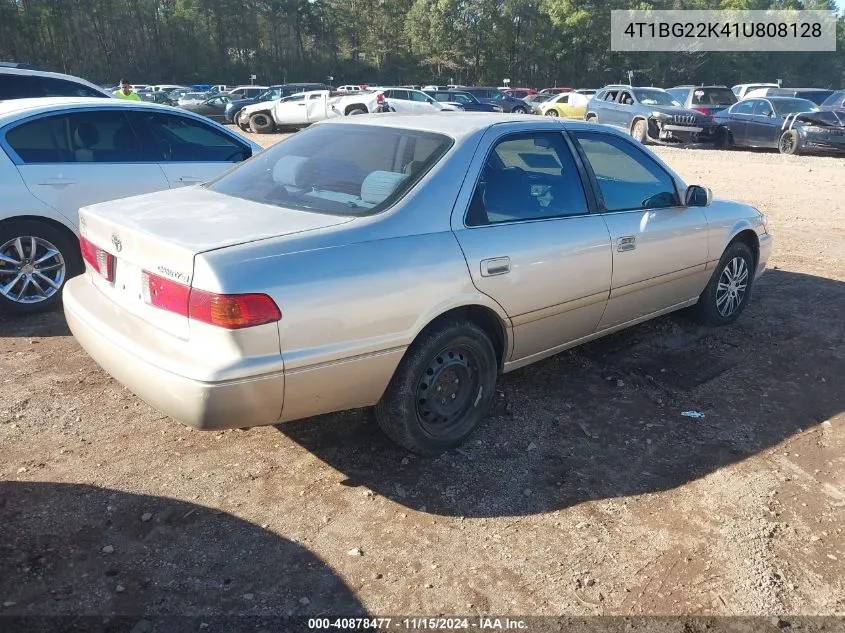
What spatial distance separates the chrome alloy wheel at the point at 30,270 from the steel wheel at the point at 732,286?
4.98 metres

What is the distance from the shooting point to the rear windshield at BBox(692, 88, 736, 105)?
19688 millimetres

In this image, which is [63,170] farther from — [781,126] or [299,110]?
[299,110]

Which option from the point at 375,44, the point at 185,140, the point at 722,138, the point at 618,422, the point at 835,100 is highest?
the point at 375,44

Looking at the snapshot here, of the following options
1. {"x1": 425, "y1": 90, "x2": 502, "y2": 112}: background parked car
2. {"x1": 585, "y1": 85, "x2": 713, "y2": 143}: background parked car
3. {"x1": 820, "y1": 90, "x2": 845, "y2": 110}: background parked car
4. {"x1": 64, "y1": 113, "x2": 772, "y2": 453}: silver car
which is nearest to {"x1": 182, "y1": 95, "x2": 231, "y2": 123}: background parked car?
{"x1": 425, "y1": 90, "x2": 502, "y2": 112}: background parked car

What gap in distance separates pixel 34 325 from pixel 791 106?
17990 millimetres

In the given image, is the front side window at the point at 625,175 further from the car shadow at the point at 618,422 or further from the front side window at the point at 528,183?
the car shadow at the point at 618,422

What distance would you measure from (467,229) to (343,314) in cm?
84

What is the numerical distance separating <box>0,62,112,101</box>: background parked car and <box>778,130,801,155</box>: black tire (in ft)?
49.7

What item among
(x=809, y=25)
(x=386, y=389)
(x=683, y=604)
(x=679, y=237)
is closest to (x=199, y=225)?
(x=386, y=389)

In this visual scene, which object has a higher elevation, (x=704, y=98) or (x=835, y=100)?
(x=704, y=98)

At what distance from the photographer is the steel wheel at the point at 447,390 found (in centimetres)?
341

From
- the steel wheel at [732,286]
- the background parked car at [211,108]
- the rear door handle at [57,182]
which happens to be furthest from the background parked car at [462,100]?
the rear door handle at [57,182]

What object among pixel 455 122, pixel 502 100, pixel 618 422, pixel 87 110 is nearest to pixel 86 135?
pixel 87 110

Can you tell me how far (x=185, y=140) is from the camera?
19.9 feet
